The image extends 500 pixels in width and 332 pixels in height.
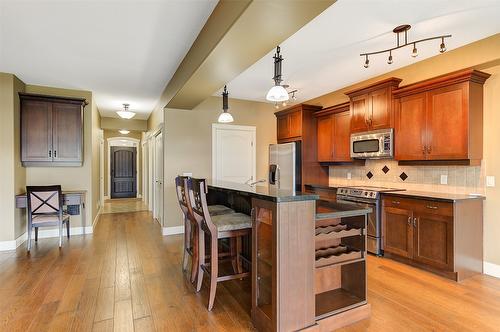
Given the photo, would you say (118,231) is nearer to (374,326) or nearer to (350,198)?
(350,198)

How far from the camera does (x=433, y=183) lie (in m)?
3.60

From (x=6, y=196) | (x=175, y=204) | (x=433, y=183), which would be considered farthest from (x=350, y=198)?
(x=6, y=196)

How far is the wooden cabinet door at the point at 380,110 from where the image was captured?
3.83 meters

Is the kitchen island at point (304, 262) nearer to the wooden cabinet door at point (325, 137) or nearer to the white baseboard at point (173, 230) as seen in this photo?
the wooden cabinet door at point (325, 137)

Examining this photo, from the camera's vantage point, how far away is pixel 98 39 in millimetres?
2975

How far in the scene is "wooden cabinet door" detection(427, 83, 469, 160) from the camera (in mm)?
3031

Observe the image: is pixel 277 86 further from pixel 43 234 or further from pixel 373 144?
pixel 43 234

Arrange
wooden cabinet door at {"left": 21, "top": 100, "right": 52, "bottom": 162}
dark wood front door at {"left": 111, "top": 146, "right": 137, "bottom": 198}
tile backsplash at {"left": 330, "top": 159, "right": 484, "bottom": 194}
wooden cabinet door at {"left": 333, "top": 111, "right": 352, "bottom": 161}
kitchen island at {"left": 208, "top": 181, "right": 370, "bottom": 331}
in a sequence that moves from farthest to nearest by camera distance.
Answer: dark wood front door at {"left": 111, "top": 146, "right": 137, "bottom": 198} < wooden cabinet door at {"left": 333, "top": 111, "right": 352, "bottom": 161} < wooden cabinet door at {"left": 21, "top": 100, "right": 52, "bottom": 162} < tile backsplash at {"left": 330, "top": 159, "right": 484, "bottom": 194} < kitchen island at {"left": 208, "top": 181, "right": 370, "bottom": 331}

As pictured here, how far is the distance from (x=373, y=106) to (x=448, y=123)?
1.05 meters

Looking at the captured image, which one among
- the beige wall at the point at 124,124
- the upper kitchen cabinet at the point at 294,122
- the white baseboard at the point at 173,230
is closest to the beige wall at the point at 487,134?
the upper kitchen cabinet at the point at 294,122

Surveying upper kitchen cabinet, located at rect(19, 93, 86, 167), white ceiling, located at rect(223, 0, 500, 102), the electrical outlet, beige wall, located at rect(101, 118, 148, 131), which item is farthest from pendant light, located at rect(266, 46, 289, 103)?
beige wall, located at rect(101, 118, 148, 131)

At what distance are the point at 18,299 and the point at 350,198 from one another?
159 inches

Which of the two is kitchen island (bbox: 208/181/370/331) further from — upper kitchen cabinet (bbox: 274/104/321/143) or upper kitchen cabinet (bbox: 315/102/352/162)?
upper kitchen cabinet (bbox: 274/104/321/143)

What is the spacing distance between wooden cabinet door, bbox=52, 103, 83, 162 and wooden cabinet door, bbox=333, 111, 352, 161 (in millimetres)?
4489
